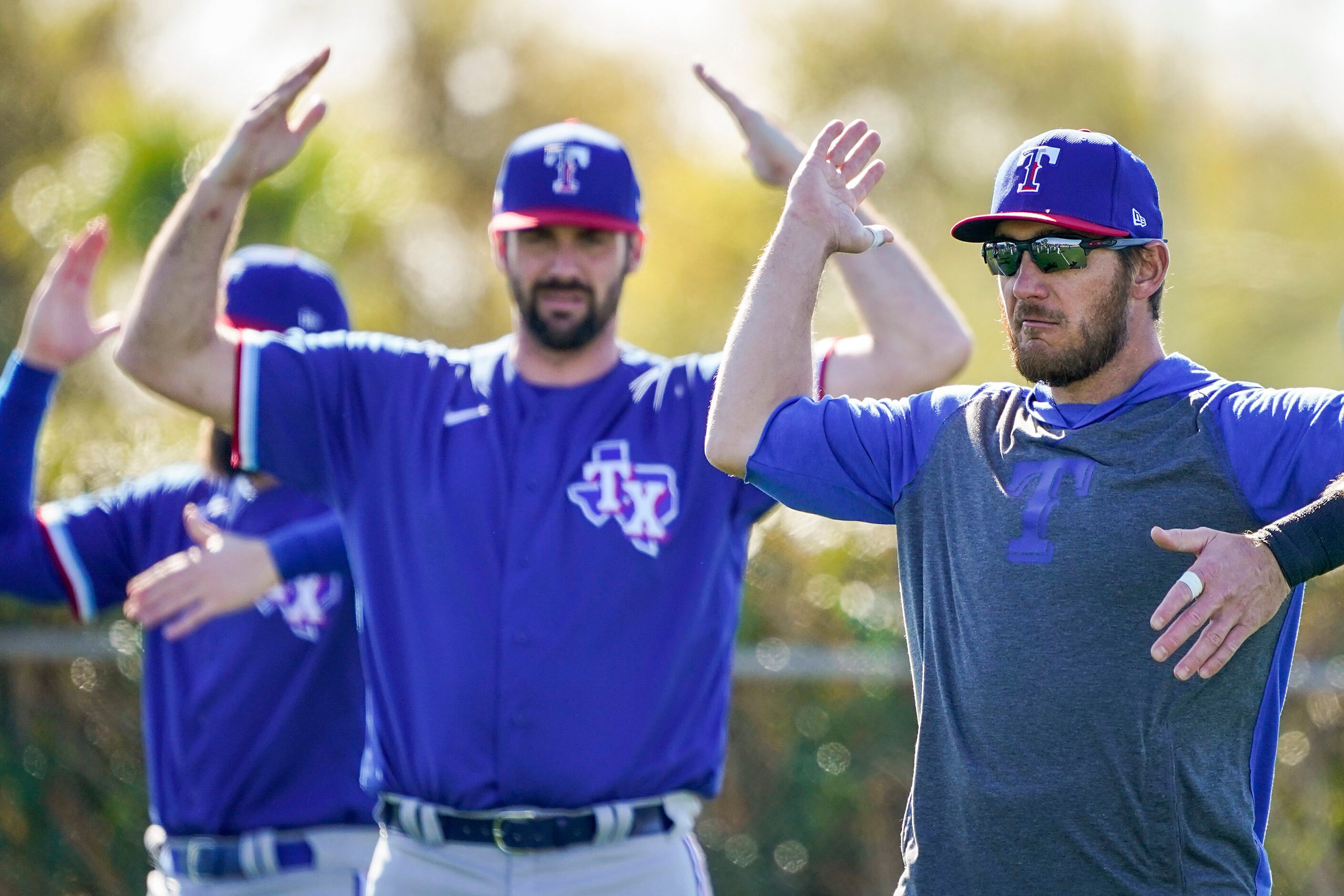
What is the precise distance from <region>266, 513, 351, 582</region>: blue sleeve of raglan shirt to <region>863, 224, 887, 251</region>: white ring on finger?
1.70 m

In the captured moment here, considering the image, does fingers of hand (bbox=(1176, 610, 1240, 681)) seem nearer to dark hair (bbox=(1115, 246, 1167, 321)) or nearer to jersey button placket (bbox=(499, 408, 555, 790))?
dark hair (bbox=(1115, 246, 1167, 321))

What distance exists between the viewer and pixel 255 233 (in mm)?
9688

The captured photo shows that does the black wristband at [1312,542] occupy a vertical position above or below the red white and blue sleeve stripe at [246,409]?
below

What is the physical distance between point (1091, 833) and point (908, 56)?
79.9ft

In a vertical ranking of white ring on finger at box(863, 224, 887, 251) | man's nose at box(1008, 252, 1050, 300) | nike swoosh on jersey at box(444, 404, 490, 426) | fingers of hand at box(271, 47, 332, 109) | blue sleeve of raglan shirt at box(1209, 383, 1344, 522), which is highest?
fingers of hand at box(271, 47, 332, 109)

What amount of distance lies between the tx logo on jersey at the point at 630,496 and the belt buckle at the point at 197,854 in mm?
1440

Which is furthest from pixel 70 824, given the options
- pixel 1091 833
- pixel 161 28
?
pixel 161 28

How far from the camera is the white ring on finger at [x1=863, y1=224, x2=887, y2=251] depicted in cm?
325

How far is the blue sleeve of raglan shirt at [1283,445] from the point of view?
8.90 ft

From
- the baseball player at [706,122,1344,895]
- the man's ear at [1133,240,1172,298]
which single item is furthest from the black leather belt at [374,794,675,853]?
the man's ear at [1133,240,1172,298]

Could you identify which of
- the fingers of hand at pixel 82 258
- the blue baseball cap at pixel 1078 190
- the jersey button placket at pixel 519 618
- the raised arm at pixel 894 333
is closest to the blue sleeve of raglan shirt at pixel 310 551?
the jersey button placket at pixel 519 618

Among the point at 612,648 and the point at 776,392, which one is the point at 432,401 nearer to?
the point at 612,648

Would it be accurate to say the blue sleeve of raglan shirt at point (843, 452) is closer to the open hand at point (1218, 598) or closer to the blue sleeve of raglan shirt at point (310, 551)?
the open hand at point (1218, 598)

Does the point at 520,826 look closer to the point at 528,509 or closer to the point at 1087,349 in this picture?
the point at 528,509
